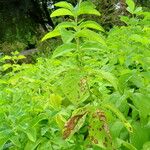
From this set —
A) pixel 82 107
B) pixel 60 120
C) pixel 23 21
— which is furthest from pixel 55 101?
pixel 23 21

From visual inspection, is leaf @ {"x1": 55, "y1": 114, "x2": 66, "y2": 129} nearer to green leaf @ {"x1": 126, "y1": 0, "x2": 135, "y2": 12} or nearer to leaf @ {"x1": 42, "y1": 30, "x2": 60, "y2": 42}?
leaf @ {"x1": 42, "y1": 30, "x2": 60, "y2": 42}

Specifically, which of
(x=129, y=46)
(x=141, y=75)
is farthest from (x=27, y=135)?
(x=129, y=46)

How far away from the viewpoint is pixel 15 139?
1762 mm

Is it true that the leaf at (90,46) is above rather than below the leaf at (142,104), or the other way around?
above

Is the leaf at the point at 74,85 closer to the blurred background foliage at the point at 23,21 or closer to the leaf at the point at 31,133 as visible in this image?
the leaf at the point at 31,133

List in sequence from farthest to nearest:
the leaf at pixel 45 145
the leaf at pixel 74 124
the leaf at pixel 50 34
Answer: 1. the leaf at pixel 45 145
2. the leaf at pixel 50 34
3. the leaf at pixel 74 124

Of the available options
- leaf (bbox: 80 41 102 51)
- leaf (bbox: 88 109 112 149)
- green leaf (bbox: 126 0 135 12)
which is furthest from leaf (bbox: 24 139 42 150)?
green leaf (bbox: 126 0 135 12)

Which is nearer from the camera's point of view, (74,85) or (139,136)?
(74,85)

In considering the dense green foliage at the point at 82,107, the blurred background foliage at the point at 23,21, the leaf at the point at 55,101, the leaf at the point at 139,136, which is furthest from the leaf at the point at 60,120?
the blurred background foliage at the point at 23,21

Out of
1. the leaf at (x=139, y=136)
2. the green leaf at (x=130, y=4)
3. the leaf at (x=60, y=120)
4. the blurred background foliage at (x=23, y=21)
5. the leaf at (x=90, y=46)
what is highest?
the leaf at (x=90, y=46)

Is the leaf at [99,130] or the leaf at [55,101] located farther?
the leaf at [55,101]

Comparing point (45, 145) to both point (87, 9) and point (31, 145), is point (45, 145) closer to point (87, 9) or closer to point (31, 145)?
point (31, 145)

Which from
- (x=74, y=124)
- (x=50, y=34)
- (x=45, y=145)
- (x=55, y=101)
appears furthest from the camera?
(x=55, y=101)

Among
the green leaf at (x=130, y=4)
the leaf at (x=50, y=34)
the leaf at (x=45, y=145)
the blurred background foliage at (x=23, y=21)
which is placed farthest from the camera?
the blurred background foliage at (x=23, y=21)
